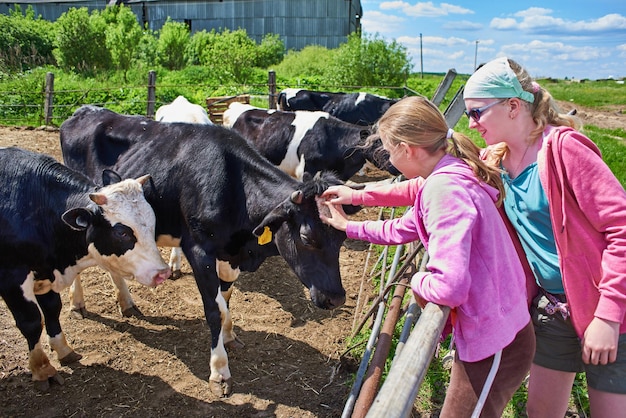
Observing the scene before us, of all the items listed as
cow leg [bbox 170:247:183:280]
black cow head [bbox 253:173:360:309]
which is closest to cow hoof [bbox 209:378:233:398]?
black cow head [bbox 253:173:360:309]

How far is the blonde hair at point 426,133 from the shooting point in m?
1.98

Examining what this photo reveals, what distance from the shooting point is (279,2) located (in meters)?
40.0

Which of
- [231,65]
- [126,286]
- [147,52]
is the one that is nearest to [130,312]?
[126,286]

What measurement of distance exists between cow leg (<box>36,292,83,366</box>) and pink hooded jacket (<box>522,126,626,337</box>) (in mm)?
3733

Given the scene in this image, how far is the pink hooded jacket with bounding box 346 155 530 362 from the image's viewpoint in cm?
169

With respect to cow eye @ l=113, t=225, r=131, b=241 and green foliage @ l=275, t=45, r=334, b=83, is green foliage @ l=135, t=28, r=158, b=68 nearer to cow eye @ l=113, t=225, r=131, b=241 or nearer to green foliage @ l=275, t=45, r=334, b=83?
green foliage @ l=275, t=45, r=334, b=83

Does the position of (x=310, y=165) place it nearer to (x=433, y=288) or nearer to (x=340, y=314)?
(x=340, y=314)

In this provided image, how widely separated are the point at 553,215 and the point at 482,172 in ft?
1.01

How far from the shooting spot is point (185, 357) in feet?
14.6

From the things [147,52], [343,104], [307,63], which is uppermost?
[147,52]

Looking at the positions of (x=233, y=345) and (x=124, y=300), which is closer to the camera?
(x=233, y=345)

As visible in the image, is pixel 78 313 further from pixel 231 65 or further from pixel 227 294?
pixel 231 65

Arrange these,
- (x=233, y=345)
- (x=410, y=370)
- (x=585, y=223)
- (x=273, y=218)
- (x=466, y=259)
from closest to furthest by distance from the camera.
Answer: (x=410, y=370)
(x=466, y=259)
(x=585, y=223)
(x=273, y=218)
(x=233, y=345)

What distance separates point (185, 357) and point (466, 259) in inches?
132
